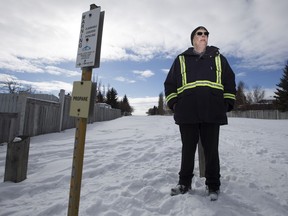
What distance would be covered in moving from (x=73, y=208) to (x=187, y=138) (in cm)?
168

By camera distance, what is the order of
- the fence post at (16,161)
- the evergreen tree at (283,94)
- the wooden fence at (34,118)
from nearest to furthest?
the fence post at (16,161), the wooden fence at (34,118), the evergreen tree at (283,94)

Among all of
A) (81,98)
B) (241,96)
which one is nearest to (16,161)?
(81,98)

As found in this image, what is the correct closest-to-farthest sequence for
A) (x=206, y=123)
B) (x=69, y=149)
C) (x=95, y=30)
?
(x=95, y=30) → (x=206, y=123) → (x=69, y=149)

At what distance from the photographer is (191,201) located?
2.97 metres

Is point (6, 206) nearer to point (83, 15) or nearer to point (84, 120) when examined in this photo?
point (84, 120)

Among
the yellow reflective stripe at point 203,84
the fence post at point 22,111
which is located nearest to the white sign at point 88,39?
the yellow reflective stripe at point 203,84

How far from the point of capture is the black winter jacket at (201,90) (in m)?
3.14

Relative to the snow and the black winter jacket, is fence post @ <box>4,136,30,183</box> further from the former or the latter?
the black winter jacket

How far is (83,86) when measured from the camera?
7.45 feet

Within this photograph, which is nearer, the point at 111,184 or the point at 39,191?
the point at 39,191

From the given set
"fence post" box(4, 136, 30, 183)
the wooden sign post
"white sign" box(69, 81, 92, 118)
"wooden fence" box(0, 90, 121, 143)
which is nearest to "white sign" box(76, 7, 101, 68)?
the wooden sign post

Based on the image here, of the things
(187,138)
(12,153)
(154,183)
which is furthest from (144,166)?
(12,153)

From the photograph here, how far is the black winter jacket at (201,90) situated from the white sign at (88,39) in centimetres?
141

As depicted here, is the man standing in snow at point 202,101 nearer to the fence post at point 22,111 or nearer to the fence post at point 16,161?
the fence post at point 16,161
